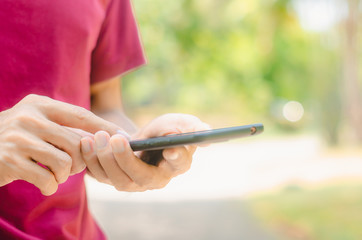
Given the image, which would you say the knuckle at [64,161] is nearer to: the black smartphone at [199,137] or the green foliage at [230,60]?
the black smartphone at [199,137]

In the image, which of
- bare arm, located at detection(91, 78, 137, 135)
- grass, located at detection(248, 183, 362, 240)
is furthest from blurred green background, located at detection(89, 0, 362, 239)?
bare arm, located at detection(91, 78, 137, 135)

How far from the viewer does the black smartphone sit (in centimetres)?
75

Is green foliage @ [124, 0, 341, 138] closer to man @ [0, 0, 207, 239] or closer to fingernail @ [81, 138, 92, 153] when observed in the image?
man @ [0, 0, 207, 239]

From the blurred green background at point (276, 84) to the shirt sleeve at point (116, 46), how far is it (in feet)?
13.0

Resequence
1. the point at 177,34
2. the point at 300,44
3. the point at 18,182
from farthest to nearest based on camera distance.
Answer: the point at 300,44 < the point at 177,34 < the point at 18,182

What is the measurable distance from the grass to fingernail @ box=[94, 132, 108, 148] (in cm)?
424

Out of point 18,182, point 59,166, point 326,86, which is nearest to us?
point 59,166

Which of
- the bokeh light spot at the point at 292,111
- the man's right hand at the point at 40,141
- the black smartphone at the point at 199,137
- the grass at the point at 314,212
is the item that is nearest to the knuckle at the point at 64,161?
the man's right hand at the point at 40,141

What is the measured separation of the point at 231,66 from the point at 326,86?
640 cm

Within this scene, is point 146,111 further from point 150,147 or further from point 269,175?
point 150,147

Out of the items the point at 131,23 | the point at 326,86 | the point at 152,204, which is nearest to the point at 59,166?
the point at 131,23

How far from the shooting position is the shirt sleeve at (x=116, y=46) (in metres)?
1.11

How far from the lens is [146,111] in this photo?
1855cm

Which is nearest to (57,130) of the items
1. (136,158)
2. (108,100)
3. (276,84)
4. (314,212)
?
(136,158)
